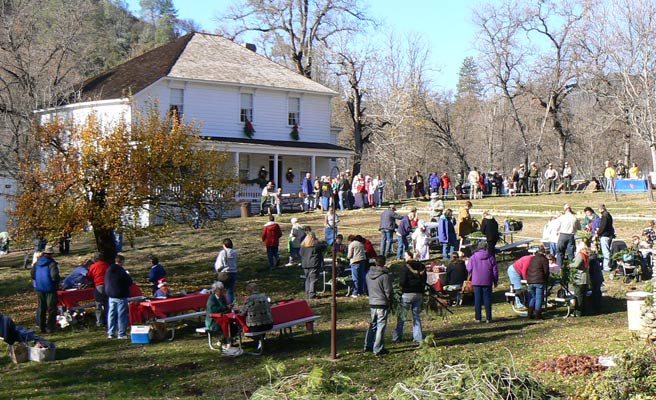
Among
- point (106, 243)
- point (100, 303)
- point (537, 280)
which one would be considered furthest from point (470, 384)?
A: point (106, 243)

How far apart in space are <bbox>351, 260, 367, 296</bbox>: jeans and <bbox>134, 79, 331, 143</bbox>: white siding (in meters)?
19.7

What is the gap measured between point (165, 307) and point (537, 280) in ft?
23.3

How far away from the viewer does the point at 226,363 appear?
12.8 meters

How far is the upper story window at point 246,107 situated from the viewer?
39.4 metres

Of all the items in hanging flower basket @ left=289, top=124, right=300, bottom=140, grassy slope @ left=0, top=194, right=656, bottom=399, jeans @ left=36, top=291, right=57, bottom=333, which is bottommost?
grassy slope @ left=0, top=194, right=656, bottom=399

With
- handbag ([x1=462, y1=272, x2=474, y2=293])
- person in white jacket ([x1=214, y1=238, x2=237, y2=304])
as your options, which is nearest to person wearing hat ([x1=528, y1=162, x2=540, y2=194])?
handbag ([x1=462, y1=272, x2=474, y2=293])

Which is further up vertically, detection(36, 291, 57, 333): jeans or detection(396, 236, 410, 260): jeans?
detection(396, 236, 410, 260): jeans

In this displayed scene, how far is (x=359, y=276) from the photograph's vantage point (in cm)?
1792

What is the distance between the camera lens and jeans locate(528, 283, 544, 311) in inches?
593

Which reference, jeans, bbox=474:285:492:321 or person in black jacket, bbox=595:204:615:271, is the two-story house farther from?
jeans, bbox=474:285:492:321

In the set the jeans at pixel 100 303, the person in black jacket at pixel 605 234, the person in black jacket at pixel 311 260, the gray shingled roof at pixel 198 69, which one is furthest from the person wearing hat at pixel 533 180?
the jeans at pixel 100 303

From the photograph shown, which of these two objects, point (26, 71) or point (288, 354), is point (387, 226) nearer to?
point (288, 354)

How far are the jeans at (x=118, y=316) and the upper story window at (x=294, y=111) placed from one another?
2750cm

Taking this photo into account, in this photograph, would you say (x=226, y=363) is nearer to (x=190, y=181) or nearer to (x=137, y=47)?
(x=190, y=181)
